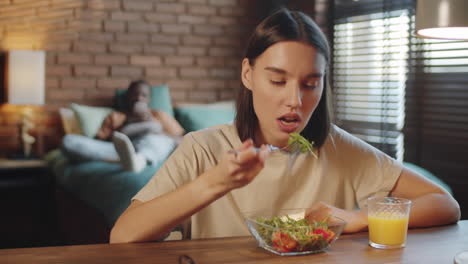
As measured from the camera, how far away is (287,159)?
1575mm

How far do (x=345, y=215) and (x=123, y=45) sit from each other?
3.68 metres

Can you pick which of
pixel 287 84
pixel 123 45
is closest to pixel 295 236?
pixel 287 84

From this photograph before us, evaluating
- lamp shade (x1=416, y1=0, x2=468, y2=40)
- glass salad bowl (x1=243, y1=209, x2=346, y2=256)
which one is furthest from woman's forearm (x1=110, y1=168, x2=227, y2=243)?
lamp shade (x1=416, y1=0, x2=468, y2=40)

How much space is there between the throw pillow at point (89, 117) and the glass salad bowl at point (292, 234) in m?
3.18

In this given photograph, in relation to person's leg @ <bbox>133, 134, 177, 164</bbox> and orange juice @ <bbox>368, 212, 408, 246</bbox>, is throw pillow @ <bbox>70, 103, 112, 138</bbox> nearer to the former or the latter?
person's leg @ <bbox>133, 134, 177, 164</bbox>

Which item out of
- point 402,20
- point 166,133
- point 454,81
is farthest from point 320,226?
point 166,133

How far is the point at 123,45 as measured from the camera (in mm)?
4754

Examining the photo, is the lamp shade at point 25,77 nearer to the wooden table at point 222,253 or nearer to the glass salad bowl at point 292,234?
the wooden table at point 222,253

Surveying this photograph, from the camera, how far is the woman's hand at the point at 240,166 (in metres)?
1.00

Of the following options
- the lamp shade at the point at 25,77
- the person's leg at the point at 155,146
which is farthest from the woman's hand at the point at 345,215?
the lamp shade at the point at 25,77

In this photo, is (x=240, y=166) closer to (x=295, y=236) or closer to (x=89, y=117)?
(x=295, y=236)

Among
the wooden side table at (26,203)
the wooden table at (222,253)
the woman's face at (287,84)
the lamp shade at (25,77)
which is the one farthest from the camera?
the lamp shade at (25,77)

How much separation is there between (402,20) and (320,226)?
2.79 meters

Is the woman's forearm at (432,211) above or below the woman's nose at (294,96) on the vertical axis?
below
